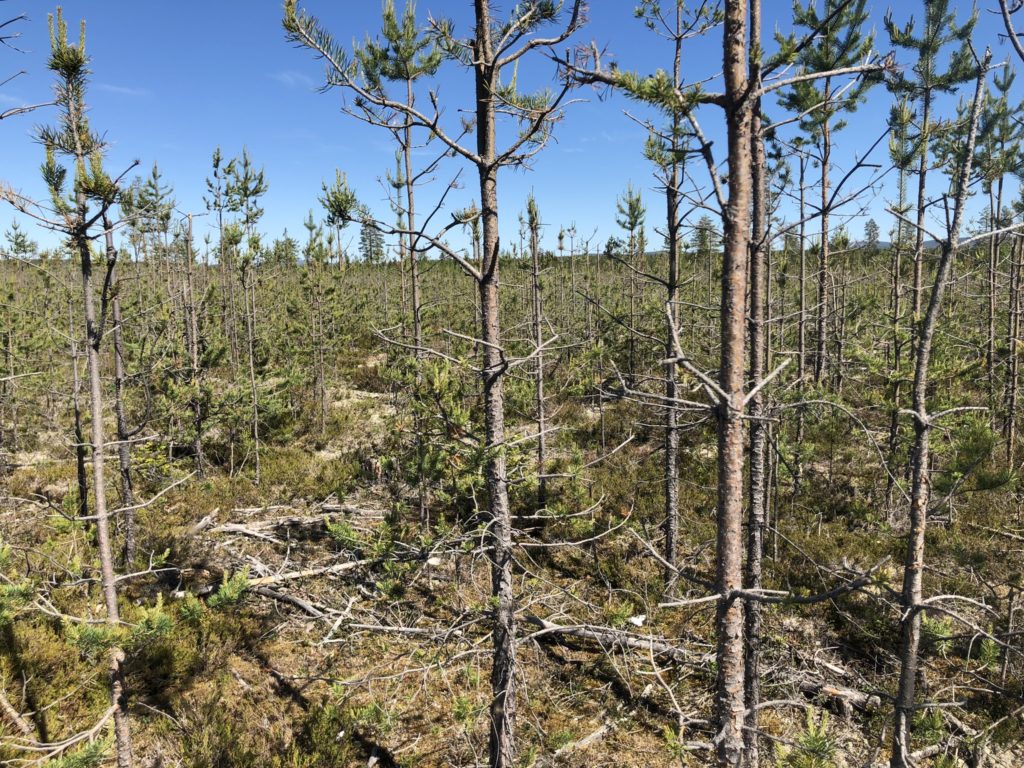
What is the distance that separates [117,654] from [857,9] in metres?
14.3

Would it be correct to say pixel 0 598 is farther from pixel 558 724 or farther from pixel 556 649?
pixel 556 649

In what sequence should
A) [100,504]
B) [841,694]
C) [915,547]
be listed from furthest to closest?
[841,694], [100,504], [915,547]

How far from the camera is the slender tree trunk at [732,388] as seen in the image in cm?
275

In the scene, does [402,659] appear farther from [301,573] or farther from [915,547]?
[915,547]

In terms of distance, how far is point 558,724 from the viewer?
22.7ft

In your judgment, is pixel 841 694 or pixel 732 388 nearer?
pixel 732 388

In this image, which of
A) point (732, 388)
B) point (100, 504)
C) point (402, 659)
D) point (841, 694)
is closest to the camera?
point (732, 388)

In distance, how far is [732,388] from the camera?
285cm

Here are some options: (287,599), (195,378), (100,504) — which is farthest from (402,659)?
(195,378)

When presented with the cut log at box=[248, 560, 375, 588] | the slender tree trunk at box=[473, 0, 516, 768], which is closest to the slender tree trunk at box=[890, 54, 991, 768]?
the slender tree trunk at box=[473, 0, 516, 768]

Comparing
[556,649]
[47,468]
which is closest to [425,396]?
[556,649]

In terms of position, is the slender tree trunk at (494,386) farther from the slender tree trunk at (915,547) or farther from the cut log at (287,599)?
the cut log at (287,599)

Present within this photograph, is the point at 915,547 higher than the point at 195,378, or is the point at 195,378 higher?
the point at 195,378

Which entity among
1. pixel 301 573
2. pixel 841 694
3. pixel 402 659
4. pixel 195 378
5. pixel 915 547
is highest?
pixel 195 378
